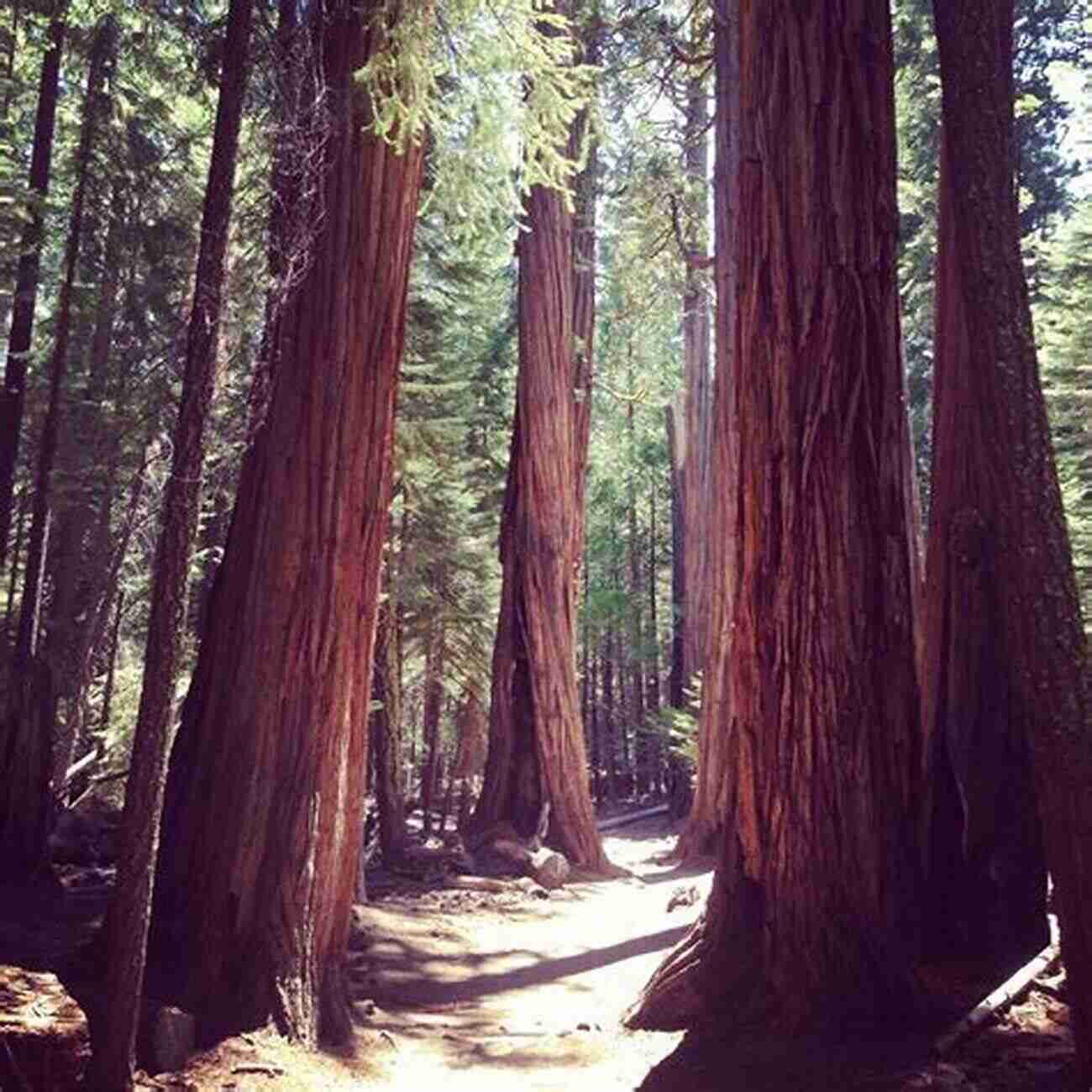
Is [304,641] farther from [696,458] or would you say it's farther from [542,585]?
[696,458]

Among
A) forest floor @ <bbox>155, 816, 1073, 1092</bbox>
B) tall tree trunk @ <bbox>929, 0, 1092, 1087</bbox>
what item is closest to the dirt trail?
forest floor @ <bbox>155, 816, 1073, 1092</bbox>

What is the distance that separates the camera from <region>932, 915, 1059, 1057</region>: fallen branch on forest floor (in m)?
4.39

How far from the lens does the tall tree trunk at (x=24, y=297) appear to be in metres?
11.3

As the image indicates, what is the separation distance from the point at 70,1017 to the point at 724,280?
10.7 meters

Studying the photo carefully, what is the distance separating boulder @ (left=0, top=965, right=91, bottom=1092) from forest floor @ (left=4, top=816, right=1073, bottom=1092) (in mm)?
993

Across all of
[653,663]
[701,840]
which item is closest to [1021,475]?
[701,840]

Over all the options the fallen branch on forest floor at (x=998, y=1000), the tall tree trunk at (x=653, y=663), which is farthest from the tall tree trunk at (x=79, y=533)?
the tall tree trunk at (x=653, y=663)

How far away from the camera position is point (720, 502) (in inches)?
530

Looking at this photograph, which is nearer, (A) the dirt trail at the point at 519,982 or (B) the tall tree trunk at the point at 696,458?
(A) the dirt trail at the point at 519,982

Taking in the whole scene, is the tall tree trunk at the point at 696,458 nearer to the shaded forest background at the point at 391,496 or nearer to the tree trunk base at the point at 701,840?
the tree trunk base at the point at 701,840

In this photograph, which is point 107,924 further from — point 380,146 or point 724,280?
point 724,280

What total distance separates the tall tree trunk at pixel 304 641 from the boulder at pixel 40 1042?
1578mm

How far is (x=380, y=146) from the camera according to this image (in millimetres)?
6535

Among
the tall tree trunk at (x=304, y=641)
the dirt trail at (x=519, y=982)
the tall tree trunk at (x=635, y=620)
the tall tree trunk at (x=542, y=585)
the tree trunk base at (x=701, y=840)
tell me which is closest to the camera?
the tall tree trunk at (x=304, y=641)
